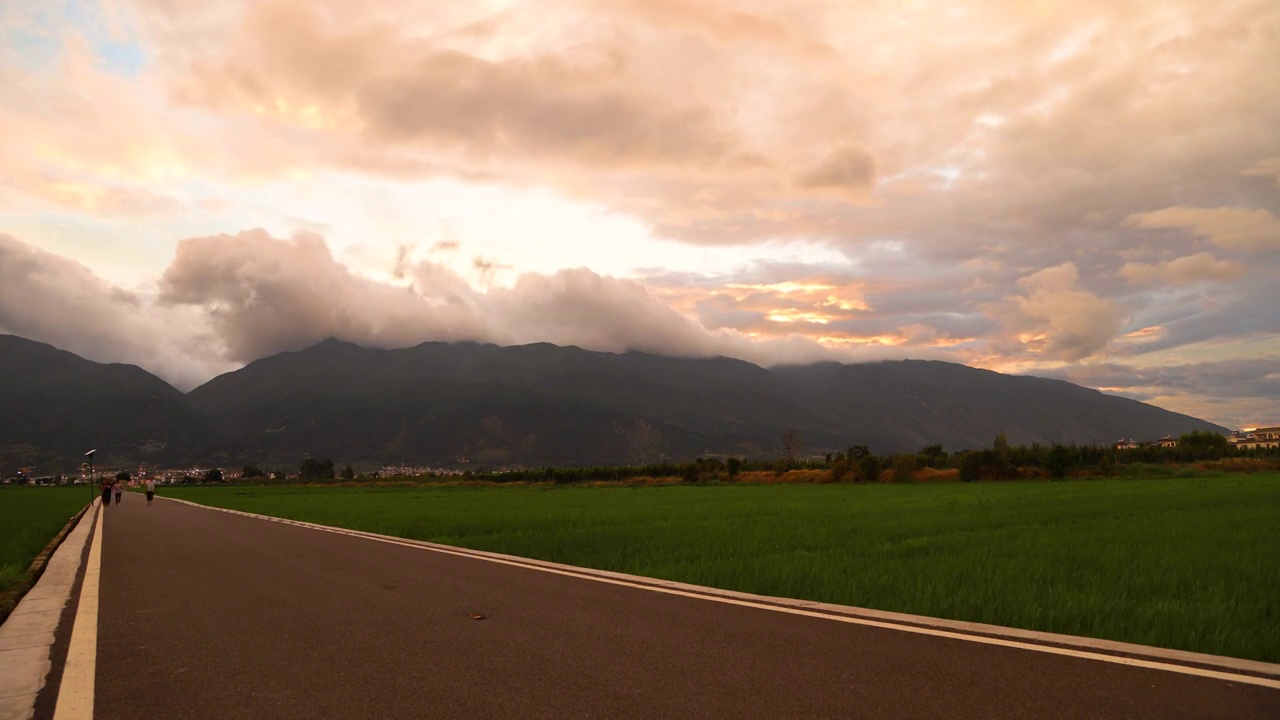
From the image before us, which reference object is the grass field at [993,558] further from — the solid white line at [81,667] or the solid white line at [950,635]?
the solid white line at [81,667]

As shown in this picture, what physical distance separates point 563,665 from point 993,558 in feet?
31.7

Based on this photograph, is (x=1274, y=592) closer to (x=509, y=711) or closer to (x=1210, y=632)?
(x=1210, y=632)

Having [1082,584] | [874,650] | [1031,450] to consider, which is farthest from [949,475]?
[874,650]

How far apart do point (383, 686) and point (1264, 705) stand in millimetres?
6744

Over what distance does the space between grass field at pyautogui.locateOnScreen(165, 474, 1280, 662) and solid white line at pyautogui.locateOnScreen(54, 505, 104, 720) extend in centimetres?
773

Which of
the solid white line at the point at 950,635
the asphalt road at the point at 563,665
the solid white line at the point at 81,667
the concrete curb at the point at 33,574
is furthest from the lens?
the concrete curb at the point at 33,574

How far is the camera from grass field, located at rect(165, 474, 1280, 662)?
8.51m

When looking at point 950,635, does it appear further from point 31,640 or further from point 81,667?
point 31,640

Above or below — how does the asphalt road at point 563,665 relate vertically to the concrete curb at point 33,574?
above

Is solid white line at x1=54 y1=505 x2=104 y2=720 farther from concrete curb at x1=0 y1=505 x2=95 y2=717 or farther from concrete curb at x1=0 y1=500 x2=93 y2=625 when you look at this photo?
concrete curb at x1=0 y1=500 x2=93 y2=625

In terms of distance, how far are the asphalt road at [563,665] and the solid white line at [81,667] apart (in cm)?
12

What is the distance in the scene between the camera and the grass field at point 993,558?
27.9ft

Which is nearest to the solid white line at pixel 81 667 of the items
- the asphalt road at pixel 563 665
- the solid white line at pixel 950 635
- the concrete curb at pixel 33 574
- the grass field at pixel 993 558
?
the asphalt road at pixel 563 665

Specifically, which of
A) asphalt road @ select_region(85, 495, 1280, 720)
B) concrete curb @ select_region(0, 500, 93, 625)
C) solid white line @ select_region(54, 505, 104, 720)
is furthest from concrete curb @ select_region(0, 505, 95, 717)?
asphalt road @ select_region(85, 495, 1280, 720)
